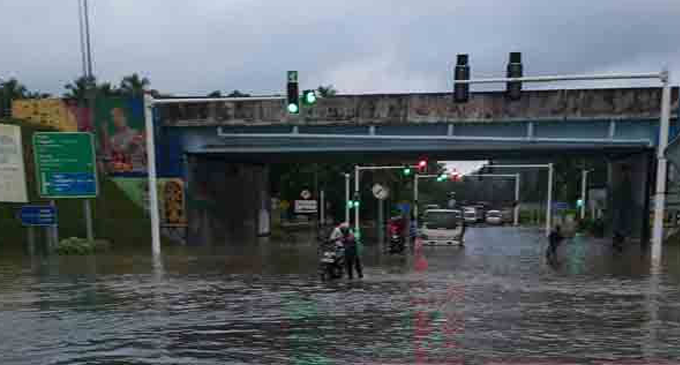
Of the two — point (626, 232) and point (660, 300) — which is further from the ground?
point (660, 300)

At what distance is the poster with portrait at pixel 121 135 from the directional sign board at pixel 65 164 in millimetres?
5219

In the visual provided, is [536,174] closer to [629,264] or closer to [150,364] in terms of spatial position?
[629,264]

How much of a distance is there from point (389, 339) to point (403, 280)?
275 inches

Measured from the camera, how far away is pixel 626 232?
3039cm

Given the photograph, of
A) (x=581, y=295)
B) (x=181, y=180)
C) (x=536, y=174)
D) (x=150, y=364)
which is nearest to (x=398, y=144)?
(x=181, y=180)

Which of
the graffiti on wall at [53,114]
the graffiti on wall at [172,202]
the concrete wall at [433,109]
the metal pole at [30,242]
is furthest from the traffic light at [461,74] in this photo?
the graffiti on wall at [53,114]

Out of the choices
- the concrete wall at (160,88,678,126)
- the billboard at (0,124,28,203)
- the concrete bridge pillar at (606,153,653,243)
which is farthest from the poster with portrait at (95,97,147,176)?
the concrete bridge pillar at (606,153,653,243)

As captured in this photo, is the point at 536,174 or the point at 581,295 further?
the point at 536,174

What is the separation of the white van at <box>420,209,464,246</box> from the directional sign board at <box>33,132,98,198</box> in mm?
16110

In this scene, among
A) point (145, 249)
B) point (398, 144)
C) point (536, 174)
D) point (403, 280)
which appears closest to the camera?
point (403, 280)

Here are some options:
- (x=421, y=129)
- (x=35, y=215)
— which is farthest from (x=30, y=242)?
(x=421, y=129)

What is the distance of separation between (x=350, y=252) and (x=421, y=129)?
41.8 feet

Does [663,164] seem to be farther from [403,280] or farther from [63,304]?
[63,304]

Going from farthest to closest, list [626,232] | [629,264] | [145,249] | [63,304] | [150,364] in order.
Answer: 1. [626,232]
2. [145,249]
3. [629,264]
4. [63,304]
5. [150,364]
